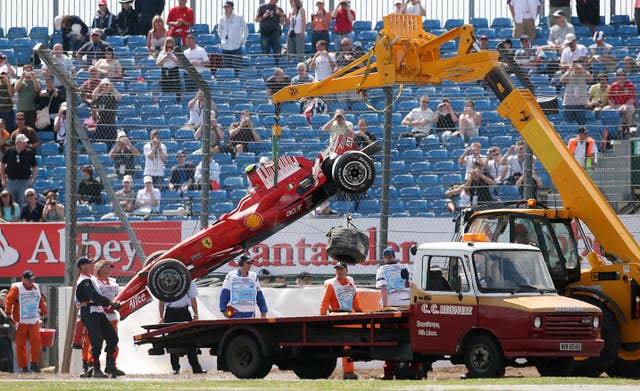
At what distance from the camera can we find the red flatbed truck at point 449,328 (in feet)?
55.7

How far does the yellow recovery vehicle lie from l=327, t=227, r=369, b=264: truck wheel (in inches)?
56.7

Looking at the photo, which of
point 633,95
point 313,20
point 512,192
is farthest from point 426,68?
point 313,20

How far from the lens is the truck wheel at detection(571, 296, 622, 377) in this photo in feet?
58.7

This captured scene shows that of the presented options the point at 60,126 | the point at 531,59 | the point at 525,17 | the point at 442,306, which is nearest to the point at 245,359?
the point at 442,306

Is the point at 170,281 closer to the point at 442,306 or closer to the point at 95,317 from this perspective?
the point at 95,317

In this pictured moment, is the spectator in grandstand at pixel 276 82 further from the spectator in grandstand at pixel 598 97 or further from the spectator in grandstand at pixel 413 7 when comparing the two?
the spectator in grandstand at pixel 413 7

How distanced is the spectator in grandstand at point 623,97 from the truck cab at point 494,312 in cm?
617

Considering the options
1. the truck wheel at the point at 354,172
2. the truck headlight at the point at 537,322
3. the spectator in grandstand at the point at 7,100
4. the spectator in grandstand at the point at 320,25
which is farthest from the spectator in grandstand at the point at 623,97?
the spectator in grandstand at the point at 7,100

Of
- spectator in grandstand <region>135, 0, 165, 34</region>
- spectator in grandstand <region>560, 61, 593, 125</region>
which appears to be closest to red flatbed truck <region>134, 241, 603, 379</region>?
spectator in grandstand <region>560, 61, 593, 125</region>

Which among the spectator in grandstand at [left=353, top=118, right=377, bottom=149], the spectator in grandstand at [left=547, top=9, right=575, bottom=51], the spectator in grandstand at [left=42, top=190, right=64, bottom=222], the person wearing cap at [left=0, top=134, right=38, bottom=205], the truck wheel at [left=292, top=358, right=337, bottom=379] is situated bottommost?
the truck wheel at [left=292, top=358, right=337, bottom=379]

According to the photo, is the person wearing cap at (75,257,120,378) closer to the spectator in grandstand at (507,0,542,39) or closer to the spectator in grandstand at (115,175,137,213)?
the spectator in grandstand at (115,175,137,213)

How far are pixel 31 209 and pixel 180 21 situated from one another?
7.53 m

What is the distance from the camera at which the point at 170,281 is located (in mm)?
19422

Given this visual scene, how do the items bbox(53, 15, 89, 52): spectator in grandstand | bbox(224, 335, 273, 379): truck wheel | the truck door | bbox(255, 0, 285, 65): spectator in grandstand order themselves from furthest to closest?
bbox(53, 15, 89, 52): spectator in grandstand < bbox(255, 0, 285, 65): spectator in grandstand < bbox(224, 335, 273, 379): truck wheel < the truck door
